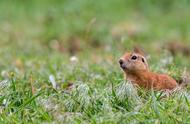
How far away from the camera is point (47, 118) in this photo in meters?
4.91

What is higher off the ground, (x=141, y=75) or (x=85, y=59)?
(x=85, y=59)

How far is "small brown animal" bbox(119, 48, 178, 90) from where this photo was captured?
20.0ft

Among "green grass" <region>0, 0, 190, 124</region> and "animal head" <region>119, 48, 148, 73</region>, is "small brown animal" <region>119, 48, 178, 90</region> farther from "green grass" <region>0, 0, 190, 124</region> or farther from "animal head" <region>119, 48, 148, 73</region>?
"green grass" <region>0, 0, 190, 124</region>

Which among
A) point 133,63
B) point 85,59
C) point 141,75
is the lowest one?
point 141,75

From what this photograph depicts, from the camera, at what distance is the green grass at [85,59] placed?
16.5 feet

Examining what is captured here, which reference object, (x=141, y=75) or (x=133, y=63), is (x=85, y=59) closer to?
(x=133, y=63)


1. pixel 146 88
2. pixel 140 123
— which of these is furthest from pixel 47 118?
pixel 146 88

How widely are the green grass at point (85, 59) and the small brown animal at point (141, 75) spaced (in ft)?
0.46

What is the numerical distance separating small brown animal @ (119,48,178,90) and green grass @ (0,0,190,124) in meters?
0.14

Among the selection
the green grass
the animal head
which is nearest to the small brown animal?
the animal head

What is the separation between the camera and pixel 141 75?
245 inches

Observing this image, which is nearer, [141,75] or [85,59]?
[141,75]

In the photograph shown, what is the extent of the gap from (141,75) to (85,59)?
2.41 metres

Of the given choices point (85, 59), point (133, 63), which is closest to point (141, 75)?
point (133, 63)
